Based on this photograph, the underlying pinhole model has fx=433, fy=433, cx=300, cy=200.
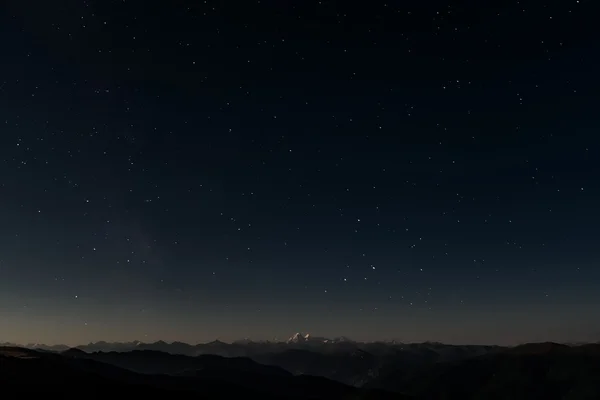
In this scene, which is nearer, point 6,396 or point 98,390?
point 6,396

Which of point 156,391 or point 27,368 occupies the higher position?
point 27,368

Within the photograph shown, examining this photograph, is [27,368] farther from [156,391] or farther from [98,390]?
[156,391]

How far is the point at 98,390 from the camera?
13000 centimetres

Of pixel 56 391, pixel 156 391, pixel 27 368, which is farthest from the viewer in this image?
pixel 156 391

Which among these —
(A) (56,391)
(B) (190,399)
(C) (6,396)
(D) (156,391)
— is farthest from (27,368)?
(B) (190,399)

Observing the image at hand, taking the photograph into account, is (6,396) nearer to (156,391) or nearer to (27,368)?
(27,368)

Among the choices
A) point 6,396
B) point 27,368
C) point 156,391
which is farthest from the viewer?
point 156,391

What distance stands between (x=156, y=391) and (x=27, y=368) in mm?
42175

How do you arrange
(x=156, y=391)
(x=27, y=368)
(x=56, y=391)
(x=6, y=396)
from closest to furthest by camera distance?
1. (x=6, y=396)
2. (x=56, y=391)
3. (x=27, y=368)
4. (x=156, y=391)

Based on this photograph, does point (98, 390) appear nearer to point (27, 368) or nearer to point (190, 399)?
point (27, 368)

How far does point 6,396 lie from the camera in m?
100

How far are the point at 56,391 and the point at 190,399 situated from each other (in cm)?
5111

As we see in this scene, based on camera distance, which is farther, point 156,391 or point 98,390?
point 156,391

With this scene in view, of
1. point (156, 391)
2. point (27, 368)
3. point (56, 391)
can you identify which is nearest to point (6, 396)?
point (56, 391)
